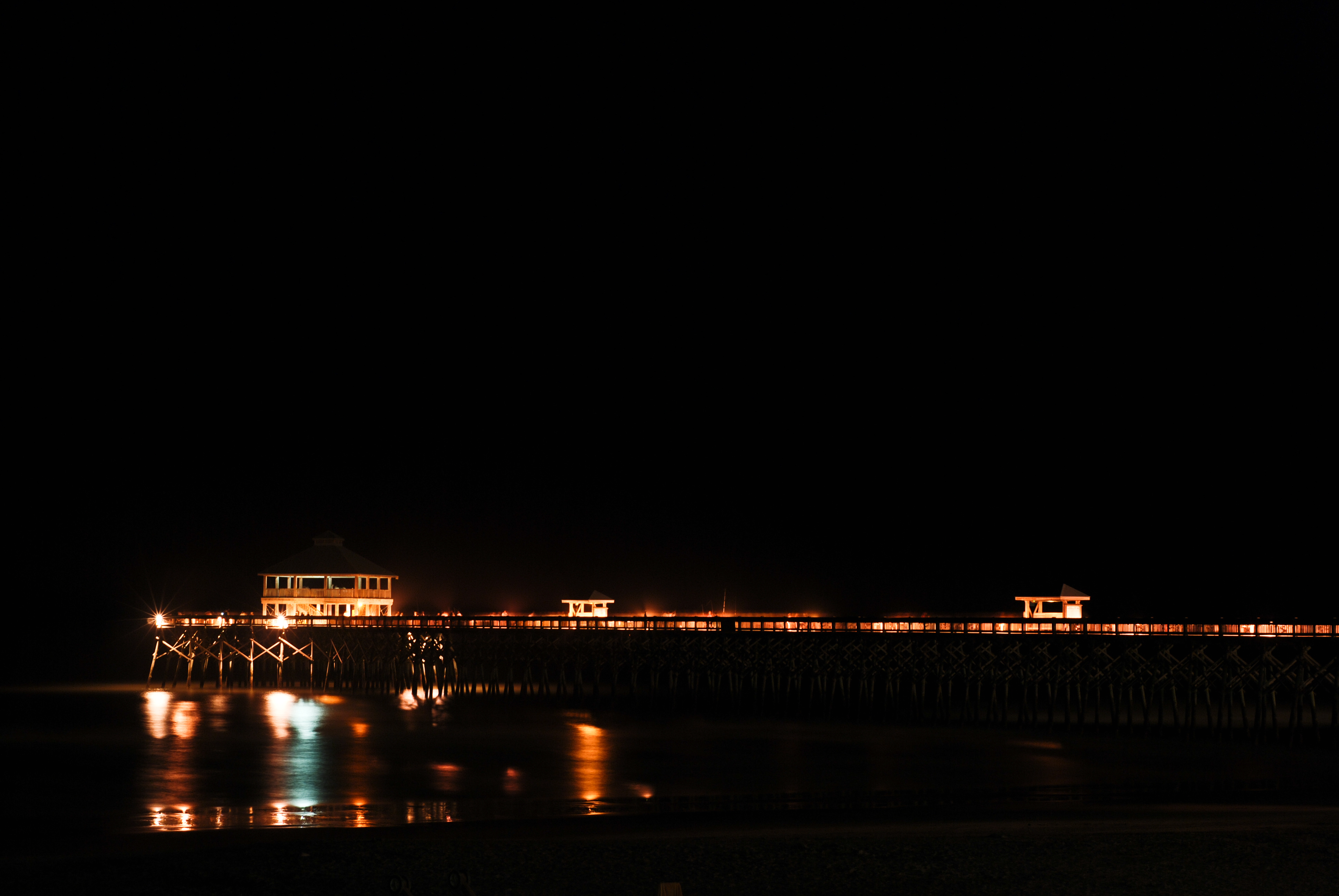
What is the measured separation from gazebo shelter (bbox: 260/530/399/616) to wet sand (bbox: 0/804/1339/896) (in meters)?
51.3

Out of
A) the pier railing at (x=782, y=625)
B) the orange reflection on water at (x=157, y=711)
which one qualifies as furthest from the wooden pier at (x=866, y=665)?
the orange reflection on water at (x=157, y=711)

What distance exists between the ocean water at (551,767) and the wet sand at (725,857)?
2.06 m

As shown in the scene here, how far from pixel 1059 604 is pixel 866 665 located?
2416cm

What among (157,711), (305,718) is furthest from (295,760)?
(157,711)

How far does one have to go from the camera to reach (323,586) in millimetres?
73250

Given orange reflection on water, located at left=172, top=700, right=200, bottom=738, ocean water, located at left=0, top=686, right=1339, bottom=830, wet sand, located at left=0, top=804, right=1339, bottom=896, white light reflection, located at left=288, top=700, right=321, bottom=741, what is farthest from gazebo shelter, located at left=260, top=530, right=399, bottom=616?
wet sand, located at left=0, top=804, right=1339, bottom=896

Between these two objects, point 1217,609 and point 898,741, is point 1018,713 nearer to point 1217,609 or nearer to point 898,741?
point 898,741

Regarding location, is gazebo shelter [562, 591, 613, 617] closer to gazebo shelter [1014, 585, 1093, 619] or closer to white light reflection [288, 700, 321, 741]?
gazebo shelter [1014, 585, 1093, 619]

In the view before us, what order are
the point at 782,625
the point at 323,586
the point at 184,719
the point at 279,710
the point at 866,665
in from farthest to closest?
the point at 323,586, the point at 782,625, the point at 866,665, the point at 279,710, the point at 184,719

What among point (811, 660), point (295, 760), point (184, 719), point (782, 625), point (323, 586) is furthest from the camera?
point (323, 586)

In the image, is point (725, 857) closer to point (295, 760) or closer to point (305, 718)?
point (295, 760)

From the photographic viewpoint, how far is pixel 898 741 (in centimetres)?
3862

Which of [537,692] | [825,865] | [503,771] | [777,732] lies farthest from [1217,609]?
[825,865]

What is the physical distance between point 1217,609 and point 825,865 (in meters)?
90.2
